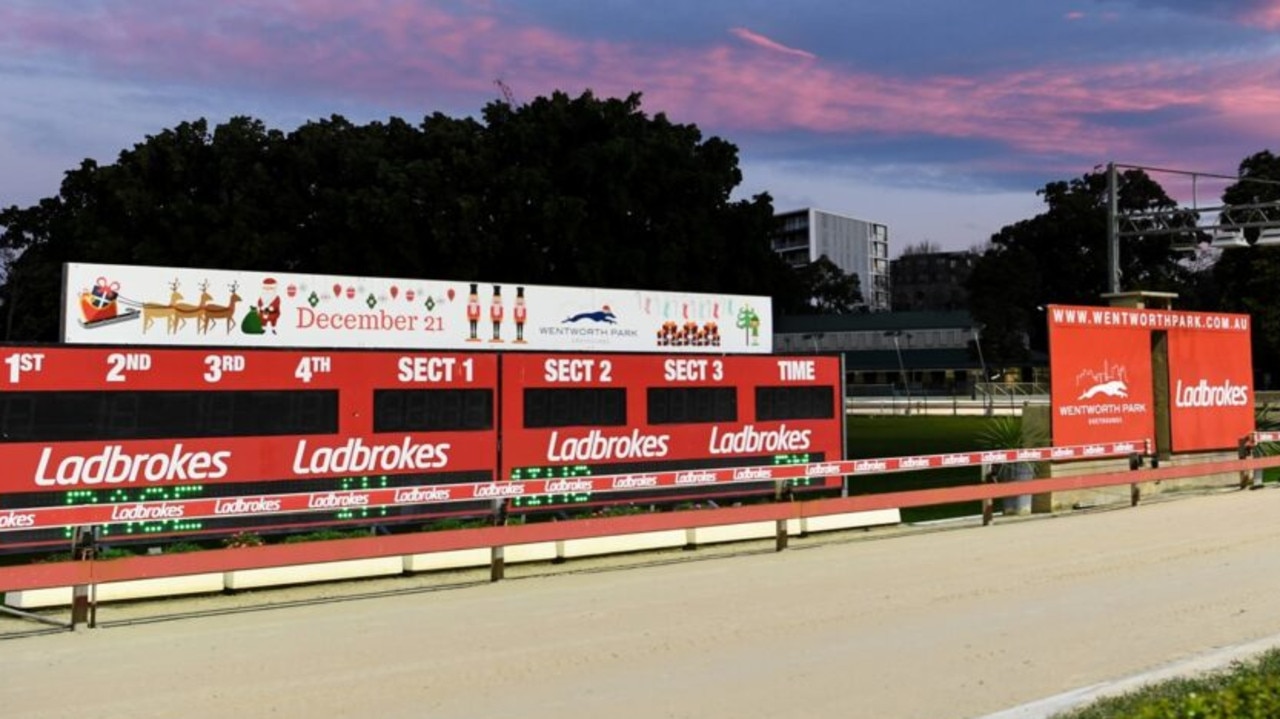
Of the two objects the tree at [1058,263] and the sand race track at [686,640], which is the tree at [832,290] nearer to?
the tree at [1058,263]

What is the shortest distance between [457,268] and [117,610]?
1150 inches

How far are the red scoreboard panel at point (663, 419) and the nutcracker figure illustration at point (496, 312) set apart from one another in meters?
1.76

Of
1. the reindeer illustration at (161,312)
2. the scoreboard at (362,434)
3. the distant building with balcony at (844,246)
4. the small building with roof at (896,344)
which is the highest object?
the distant building with balcony at (844,246)

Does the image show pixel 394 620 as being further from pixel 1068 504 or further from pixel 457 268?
pixel 457 268

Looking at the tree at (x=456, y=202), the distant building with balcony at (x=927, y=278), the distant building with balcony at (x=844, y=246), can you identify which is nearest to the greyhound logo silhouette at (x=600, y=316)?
the tree at (x=456, y=202)

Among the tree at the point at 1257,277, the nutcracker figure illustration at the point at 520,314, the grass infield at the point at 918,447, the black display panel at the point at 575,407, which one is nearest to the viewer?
the black display panel at the point at 575,407

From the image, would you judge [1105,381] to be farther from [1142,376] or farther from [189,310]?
[189,310]

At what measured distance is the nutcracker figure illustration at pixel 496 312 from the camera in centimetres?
1694

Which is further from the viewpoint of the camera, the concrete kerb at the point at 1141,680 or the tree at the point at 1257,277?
the tree at the point at 1257,277

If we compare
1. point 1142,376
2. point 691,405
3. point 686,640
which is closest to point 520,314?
point 691,405

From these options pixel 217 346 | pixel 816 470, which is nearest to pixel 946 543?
pixel 816 470

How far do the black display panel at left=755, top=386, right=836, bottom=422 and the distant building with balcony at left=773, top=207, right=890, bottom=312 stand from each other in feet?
462

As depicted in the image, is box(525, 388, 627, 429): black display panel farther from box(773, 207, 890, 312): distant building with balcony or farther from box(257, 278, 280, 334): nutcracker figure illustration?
box(773, 207, 890, 312): distant building with balcony

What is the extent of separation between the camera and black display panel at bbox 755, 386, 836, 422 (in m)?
17.4
